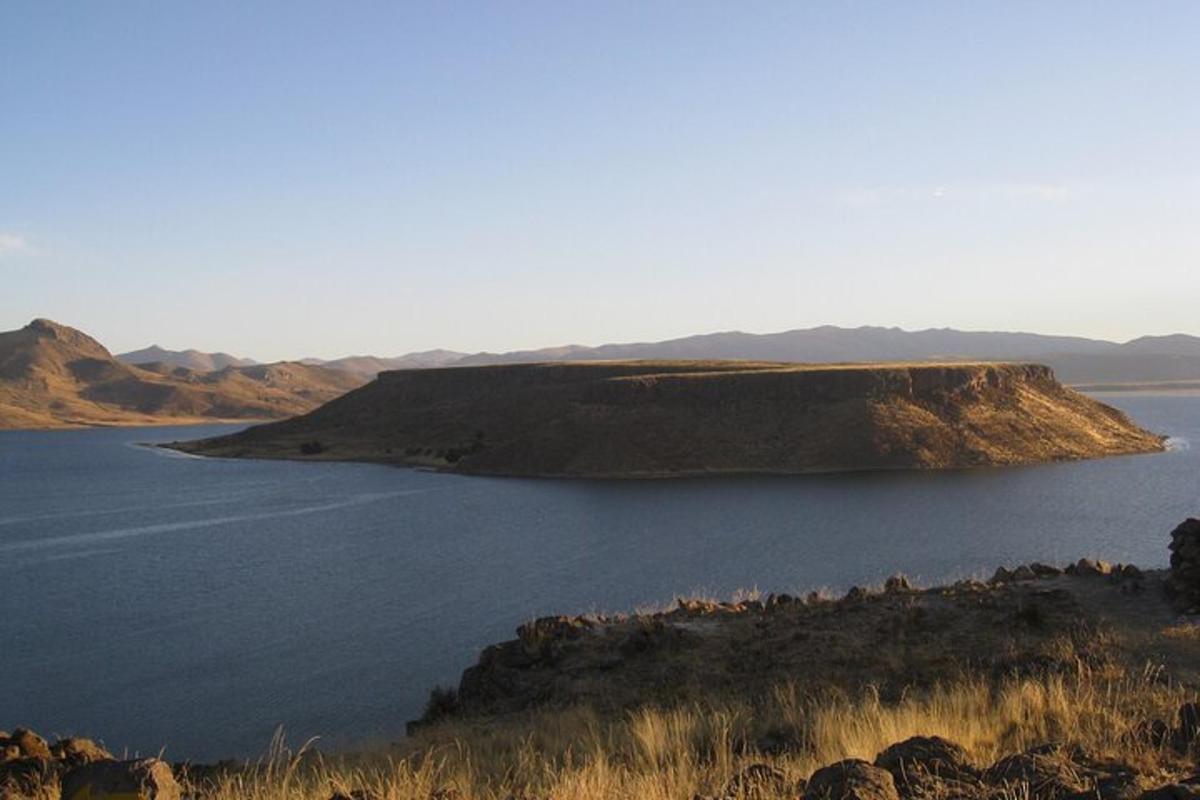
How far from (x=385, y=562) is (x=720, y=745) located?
36.3 m

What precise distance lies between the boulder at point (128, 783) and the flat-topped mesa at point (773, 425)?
75285 millimetres

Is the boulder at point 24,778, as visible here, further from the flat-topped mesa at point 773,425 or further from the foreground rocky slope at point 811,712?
the flat-topped mesa at point 773,425

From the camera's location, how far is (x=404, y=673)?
2598 cm

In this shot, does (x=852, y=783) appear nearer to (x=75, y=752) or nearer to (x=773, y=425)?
(x=75, y=752)

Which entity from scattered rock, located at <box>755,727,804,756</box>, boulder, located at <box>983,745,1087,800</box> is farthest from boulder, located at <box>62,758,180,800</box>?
boulder, located at <box>983,745,1087,800</box>

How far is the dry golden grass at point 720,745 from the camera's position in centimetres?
867

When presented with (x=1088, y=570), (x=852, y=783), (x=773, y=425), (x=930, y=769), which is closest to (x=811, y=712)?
(x=930, y=769)

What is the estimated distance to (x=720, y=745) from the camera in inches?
406

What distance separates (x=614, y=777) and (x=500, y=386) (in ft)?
376

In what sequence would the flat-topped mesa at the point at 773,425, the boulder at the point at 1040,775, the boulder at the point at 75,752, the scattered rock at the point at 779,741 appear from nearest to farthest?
the boulder at the point at 1040,775 < the scattered rock at the point at 779,741 < the boulder at the point at 75,752 < the flat-topped mesa at the point at 773,425

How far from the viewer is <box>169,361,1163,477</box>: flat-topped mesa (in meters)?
84.3

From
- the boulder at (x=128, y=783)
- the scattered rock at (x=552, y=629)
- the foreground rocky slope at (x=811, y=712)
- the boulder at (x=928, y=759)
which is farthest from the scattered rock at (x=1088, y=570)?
the boulder at (x=128, y=783)

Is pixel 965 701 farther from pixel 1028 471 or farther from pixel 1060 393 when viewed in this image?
pixel 1060 393

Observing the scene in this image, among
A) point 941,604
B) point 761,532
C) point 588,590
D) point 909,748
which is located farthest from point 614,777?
point 761,532
